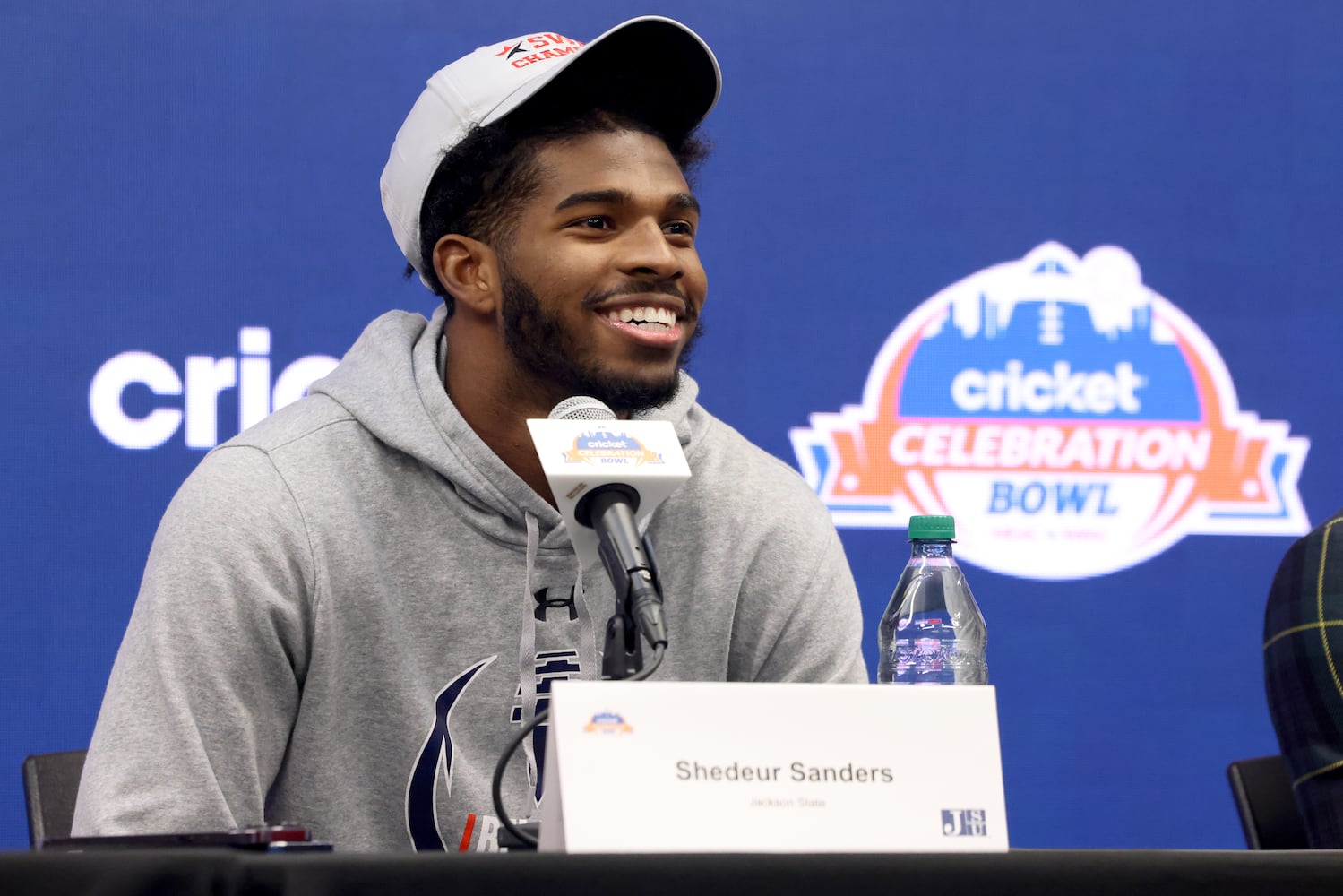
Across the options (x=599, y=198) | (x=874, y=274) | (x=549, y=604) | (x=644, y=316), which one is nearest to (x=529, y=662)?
(x=549, y=604)

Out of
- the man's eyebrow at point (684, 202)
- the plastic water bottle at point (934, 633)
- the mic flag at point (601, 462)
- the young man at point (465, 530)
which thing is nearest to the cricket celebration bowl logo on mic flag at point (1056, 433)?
the plastic water bottle at point (934, 633)

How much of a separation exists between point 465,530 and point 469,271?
0.31 meters

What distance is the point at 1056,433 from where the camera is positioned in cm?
232

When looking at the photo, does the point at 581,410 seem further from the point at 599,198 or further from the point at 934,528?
the point at 599,198

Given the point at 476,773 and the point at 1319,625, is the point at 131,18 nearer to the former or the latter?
the point at 476,773

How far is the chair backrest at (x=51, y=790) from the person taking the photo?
144cm

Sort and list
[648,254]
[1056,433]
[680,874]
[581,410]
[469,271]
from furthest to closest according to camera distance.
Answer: [1056,433] → [469,271] → [648,254] → [581,410] → [680,874]

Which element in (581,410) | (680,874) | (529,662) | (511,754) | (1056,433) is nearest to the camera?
(680,874)

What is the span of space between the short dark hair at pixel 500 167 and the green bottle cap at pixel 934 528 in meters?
0.56

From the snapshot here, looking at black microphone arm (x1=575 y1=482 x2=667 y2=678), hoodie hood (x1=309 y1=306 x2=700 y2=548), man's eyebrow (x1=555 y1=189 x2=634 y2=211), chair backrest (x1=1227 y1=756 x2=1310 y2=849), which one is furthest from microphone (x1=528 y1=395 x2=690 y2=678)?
chair backrest (x1=1227 y1=756 x2=1310 y2=849)

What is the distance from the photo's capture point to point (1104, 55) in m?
2.41

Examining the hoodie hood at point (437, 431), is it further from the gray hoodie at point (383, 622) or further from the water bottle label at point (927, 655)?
the water bottle label at point (927, 655)

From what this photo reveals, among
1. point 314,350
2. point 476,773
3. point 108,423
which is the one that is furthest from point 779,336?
point 476,773

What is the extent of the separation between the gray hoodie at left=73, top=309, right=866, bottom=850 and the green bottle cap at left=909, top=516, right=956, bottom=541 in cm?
32
